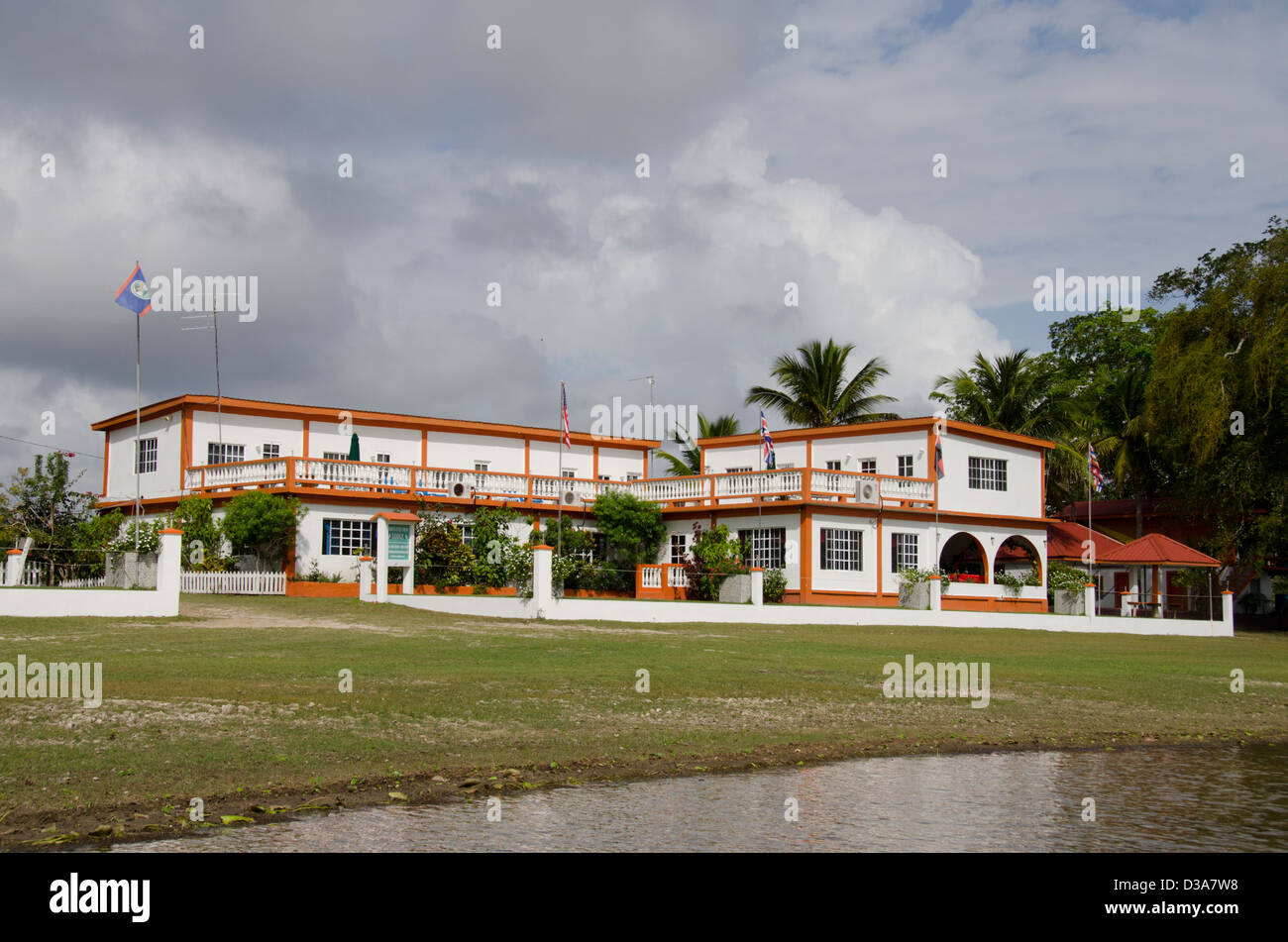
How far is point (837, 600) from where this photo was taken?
121 ft

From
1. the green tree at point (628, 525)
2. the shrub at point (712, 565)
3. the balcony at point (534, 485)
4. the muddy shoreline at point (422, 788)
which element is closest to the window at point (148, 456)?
the balcony at point (534, 485)

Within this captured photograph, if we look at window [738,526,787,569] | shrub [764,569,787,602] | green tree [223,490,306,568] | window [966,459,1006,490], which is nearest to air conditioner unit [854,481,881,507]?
window [738,526,787,569]

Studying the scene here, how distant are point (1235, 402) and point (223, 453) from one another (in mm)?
34681

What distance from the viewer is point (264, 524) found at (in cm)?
3284

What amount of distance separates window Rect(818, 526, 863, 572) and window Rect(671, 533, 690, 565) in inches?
202

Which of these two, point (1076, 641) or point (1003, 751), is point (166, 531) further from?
point (1076, 641)

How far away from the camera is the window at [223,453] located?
38031 mm

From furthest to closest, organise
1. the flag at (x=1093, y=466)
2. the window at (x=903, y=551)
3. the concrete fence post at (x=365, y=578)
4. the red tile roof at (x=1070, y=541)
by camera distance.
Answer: the red tile roof at (x=1070, y=541)
the flag at (x=1093, y=466)
the window at (x=903, y=551)
the concrete fence post at (x=365, y=578)

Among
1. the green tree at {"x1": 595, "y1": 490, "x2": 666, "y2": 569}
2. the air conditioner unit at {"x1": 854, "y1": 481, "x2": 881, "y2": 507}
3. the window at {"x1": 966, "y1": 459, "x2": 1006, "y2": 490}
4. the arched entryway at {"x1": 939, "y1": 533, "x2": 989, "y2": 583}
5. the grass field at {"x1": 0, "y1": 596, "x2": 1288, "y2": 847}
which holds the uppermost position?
the window at {"x1": 966, "y1": 459, "x2": 1006, "y2": 490}

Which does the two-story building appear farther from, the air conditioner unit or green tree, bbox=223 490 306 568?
green tree, bbox=223 490 306 568

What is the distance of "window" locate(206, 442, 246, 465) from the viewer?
125 feet

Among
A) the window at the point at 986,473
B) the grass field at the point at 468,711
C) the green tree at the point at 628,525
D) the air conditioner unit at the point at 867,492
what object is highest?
the window at the point at 986,473

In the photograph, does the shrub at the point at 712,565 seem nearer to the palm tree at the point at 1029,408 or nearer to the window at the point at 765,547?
the window at the point at 765,547

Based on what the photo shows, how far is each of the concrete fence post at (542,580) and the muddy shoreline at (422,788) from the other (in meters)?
15.0
